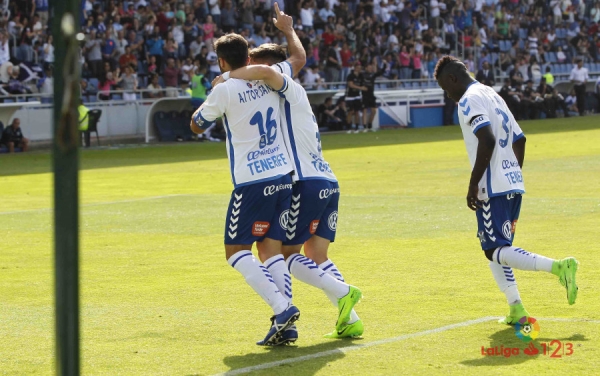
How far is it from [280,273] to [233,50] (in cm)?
148

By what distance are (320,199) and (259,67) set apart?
979 millimetres

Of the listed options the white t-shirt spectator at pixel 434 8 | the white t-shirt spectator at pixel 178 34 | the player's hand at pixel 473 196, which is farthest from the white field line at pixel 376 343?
the white t-shirt spectator at pixel 434 8

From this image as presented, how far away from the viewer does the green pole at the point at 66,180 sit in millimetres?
2646

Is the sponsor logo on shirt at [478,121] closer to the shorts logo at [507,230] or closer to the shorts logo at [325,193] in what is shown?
the shorts logo at [507,230]

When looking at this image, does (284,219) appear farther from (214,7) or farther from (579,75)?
(579,75)

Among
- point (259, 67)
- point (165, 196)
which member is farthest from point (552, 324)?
point (165, 196)

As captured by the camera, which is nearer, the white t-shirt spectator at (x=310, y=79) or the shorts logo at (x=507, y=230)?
the shorts logo at (x=507, y=230)

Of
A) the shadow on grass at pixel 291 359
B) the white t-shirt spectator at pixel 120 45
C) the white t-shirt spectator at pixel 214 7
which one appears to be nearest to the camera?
the shadow on grass at pixel 291 359

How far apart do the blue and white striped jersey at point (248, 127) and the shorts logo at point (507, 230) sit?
4.90ft

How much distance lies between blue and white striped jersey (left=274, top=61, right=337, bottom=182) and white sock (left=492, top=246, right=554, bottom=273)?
125 centimetres

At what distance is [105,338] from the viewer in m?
7.14

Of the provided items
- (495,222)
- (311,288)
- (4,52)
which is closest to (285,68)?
(495,222)

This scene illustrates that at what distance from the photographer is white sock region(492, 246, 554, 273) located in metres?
7.01

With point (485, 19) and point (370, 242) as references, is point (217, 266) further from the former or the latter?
point (485, 19)
